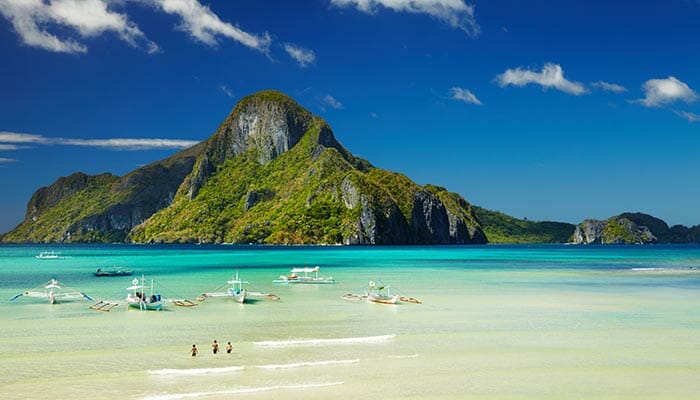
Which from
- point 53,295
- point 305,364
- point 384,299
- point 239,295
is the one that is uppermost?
point 53,295

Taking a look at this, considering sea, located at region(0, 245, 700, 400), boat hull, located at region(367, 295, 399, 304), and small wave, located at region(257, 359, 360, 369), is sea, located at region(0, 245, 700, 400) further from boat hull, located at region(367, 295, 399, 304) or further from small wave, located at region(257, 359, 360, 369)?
boat hull, located at region(367, 295, 399, 304)

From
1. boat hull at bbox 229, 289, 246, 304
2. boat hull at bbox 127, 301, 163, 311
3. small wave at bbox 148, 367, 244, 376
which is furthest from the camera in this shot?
boat hull at bbox 229, 289, 246, 304

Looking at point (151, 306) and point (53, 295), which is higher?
point (53, 295)


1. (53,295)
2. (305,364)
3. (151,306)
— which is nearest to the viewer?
(305,364)

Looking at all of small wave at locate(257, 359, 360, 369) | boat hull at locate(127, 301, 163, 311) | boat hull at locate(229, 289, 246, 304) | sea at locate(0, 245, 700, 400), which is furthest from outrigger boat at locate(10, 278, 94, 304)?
small wave at locate(257, 359, 360, 369)

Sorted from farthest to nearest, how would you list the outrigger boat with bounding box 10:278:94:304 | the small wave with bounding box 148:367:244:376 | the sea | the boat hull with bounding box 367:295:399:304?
the outrigger boat with bounding box 10:278:94:304
the boat hull with bounding box 367:295:399:304
the small wave with bounding box 148:367:244:376
the sea

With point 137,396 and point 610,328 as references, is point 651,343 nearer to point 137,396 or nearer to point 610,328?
point 610,328

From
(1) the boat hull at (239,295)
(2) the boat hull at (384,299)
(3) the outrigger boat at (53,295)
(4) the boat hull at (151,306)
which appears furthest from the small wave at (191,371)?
(3) the outrigger boat at (53,295)

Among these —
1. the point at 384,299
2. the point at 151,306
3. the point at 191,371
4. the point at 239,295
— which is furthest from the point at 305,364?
the point at 239,295

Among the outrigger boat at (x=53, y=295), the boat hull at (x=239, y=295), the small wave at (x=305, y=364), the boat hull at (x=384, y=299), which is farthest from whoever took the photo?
the boat hull at (x=239, y=295)

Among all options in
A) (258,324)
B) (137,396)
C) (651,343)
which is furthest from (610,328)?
(137,396)

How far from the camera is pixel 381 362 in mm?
25422

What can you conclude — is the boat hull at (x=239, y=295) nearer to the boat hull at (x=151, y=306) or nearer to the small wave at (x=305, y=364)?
the boat hull at (x=151, y=306)

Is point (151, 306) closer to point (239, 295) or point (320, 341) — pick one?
point (239, 295)
